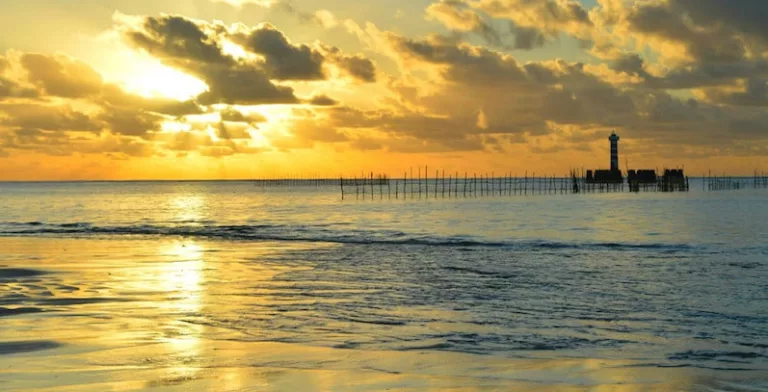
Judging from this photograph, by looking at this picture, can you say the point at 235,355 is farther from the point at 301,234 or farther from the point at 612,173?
the point at 612,173

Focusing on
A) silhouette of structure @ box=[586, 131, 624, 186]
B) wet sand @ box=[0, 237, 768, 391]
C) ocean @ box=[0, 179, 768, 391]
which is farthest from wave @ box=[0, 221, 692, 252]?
silhouette of structure @ box=[586, 131, 624, 186]

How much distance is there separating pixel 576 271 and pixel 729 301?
6967 millimetres

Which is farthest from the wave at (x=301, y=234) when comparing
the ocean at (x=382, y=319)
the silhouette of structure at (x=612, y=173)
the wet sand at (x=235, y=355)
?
the silhouette of structure at (x=612, y=173)

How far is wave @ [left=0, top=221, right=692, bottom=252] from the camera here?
3491 cm

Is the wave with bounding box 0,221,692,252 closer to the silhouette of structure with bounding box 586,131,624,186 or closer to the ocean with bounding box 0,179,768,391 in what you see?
the ocean with bounding box 0,179,768,391

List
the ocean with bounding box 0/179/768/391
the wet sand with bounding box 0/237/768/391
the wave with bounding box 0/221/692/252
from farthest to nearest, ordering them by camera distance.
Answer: the wave with bounding box 0/221/692/252 < the ocean with bounding box 0/179/768/391 < the wet sand with bounding box 0/237/768/391

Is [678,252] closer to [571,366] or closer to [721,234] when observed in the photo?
[721,234]

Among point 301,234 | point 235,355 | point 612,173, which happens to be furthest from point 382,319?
point 612,173

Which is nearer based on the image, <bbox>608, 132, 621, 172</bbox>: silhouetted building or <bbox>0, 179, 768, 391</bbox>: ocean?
<bbox>0, 179, 768, 391</bbox>: ocean

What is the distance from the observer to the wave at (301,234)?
34906 mm

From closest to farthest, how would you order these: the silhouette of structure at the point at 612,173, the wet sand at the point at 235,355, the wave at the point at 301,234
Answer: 1. the wet sand at the point at 235,355
2. the wave at the point at 301,234
3. the silhouette of structure at the point at 612,173

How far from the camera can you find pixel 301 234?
43.7 m

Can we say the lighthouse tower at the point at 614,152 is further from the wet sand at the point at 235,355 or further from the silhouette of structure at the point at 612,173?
the wet sand at the point at 235,355

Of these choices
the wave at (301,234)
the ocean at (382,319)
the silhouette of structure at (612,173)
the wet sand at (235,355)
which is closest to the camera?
the wet sand at (235,355)
